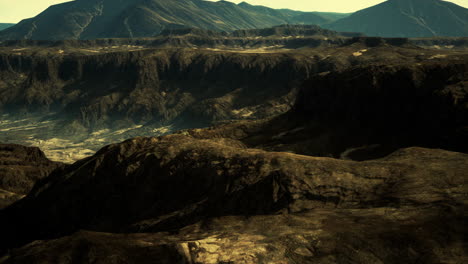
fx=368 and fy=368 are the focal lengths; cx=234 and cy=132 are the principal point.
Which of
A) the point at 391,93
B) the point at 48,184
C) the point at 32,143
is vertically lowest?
the point at 32,143

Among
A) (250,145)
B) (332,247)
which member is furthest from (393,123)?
(332,247)

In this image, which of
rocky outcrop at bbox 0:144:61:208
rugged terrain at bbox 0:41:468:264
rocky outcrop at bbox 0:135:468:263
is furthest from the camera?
rocky outcrop at bbox 0:144:61:208

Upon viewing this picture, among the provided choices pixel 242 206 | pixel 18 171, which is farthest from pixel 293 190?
pixel 18 171

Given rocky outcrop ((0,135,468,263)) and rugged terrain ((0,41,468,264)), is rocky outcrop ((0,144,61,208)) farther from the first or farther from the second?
rugged terrain ((0,41,468,264))

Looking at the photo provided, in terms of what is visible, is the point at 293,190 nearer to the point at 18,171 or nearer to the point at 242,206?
the point at 242,206

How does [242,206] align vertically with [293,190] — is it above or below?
below

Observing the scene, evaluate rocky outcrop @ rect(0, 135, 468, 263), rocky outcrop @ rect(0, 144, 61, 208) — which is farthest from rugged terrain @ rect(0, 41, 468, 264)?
rocky outcrop @ rect(0, 144, 61, 208)

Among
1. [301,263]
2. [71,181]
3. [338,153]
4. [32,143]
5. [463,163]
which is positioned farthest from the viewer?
[32,143]

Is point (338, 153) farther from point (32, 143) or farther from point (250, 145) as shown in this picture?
point (32, 143)

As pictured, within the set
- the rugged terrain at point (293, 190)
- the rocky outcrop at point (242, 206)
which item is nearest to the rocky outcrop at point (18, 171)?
the rocky outcrop at point (242, 206)
